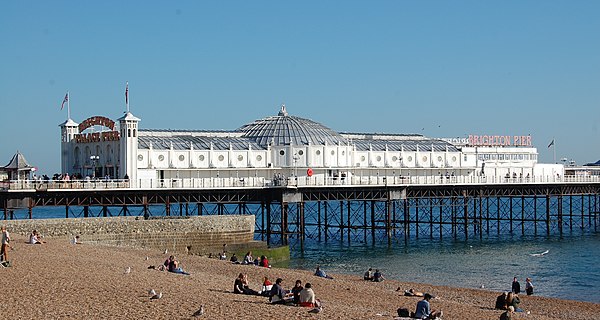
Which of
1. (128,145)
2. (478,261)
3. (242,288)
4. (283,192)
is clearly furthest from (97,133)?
(242,288)

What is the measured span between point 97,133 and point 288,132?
15.7 m

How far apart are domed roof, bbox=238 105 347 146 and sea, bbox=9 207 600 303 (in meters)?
7.75

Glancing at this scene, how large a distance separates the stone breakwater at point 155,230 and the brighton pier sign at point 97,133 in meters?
12.5

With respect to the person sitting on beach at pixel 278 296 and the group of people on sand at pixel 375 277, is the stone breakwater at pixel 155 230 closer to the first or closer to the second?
the group of people on sand at pixel 375 277

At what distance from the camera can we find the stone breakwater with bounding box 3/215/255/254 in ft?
158

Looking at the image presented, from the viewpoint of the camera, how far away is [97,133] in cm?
→ 6550

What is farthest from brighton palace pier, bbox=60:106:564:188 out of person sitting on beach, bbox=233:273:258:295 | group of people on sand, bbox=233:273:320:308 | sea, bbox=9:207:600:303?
group of people on sand, bbox=233:273:320:308

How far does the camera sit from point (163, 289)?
98.4 ft

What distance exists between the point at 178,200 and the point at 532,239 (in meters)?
29.5

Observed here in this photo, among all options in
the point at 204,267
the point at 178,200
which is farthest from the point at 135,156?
the point at 204,267

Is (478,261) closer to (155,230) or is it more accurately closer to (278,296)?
(155,230)

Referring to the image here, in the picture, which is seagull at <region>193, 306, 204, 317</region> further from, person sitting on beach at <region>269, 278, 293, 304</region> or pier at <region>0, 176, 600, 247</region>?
pier at <region>0, 176, 600, 247</region>

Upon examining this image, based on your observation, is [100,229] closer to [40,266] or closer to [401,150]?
[40,266]

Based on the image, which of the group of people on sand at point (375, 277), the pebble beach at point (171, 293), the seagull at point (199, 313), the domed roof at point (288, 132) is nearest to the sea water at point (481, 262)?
the group of people on sand at point (375, 277)
